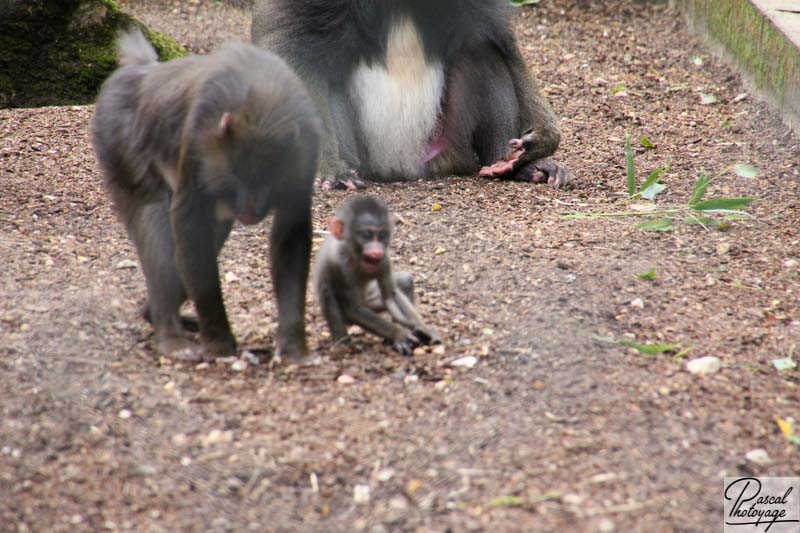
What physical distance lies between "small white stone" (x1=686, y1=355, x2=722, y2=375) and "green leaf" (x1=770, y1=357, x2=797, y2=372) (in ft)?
0.65

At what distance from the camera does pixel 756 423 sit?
3.06 metres

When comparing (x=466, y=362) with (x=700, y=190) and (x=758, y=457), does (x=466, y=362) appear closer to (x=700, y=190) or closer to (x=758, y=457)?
(x=758, y=457)

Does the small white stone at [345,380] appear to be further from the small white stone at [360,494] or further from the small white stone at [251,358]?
the small white stone at [360,494]

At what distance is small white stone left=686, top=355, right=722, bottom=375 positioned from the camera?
11.1 feet

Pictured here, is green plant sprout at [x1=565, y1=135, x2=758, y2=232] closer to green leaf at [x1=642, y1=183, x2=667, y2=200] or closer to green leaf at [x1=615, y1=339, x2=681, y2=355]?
green leaf at [x1=642, y1=183, x2=667, y2=200]

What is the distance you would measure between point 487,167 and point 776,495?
3.36 metres

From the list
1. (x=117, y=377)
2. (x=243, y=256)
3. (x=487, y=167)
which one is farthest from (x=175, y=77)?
(x=487, y=167)

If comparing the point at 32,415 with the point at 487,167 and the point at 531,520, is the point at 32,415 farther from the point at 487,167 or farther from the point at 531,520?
the point at 487,167

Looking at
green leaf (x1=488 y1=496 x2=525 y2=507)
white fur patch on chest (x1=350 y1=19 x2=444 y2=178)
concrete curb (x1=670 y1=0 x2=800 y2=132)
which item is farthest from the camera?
concrete curb (x1=670 y1=0 x2=800 y2=132)

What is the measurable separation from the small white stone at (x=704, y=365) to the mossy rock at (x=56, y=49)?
4376 millimetres

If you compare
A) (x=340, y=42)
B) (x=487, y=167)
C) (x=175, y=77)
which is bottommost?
(x=487, y=167)

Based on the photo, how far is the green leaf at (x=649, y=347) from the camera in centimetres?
351

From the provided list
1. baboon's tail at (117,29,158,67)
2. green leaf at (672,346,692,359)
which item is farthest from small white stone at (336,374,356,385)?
baboon's tail at (117,29,158,67)
